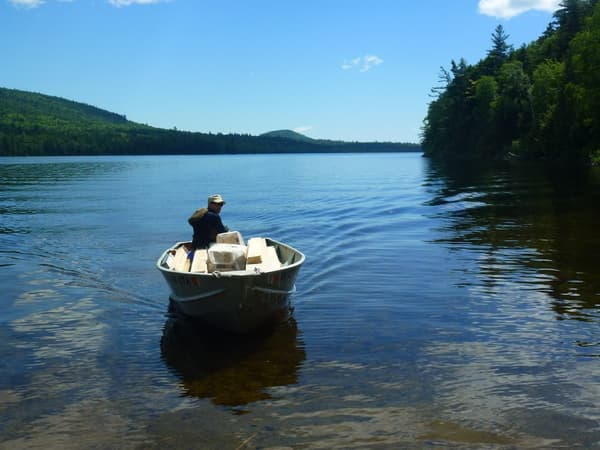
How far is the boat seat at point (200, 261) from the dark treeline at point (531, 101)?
177 feet

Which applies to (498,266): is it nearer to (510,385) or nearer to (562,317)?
(562,317)

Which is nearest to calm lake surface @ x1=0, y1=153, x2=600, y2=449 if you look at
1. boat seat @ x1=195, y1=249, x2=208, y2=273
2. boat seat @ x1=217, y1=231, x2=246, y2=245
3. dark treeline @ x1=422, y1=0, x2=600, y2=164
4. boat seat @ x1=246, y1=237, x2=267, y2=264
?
boat seat @ x1=195, y1=249, x2=208, y2=273

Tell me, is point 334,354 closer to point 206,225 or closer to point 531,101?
point 206,225

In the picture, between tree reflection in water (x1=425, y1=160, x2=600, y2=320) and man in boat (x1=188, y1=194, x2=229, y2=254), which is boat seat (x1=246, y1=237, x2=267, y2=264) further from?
tree reflection in water (x1=425, y1=160, x2=600, y2=320)

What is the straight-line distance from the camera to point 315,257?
18344 millimetres

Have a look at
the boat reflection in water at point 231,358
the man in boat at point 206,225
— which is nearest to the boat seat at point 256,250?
the man in boat at point 206,225

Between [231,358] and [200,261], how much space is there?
292 cm

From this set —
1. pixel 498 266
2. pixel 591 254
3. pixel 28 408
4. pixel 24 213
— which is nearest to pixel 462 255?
pixel 498 266

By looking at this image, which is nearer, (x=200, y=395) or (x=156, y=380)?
Result: (x=200, y=395)

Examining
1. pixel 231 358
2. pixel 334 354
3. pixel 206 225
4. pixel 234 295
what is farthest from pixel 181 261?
pixel 334 354

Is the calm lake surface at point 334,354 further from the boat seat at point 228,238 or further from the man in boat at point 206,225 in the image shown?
the boat seat at point 228,238

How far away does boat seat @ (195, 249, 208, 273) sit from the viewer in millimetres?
11335

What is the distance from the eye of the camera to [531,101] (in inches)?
3597

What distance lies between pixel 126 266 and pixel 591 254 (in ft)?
44.4
